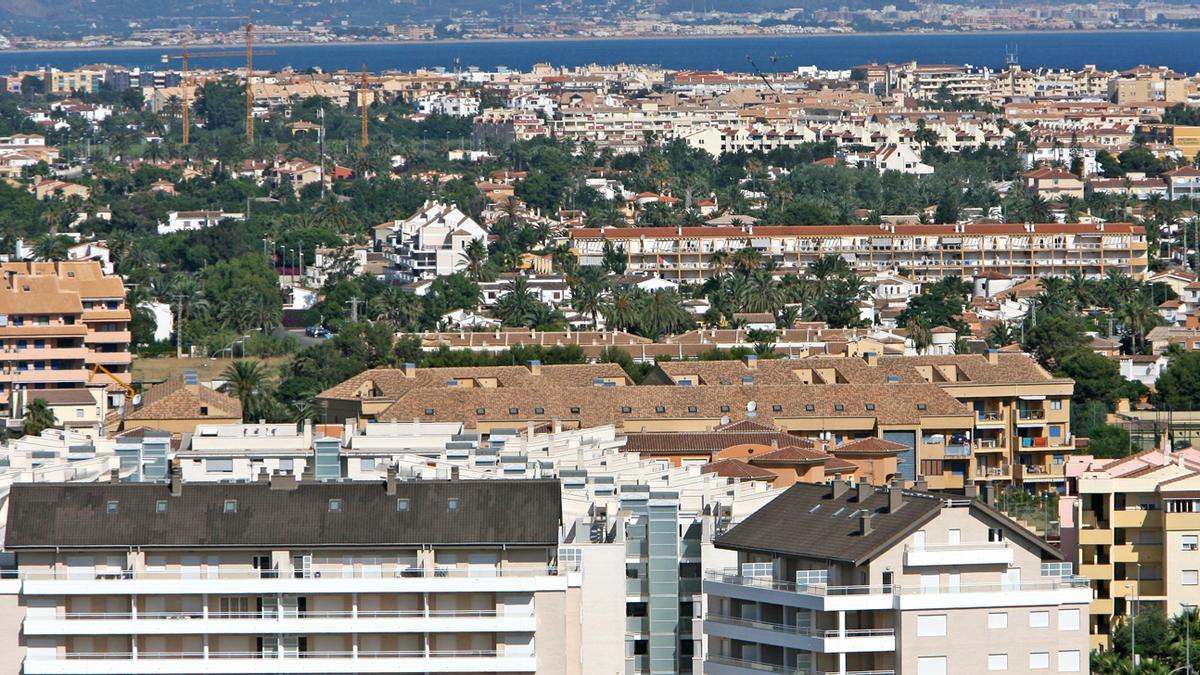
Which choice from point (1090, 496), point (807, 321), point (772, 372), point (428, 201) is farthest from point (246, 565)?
point (428, 201)

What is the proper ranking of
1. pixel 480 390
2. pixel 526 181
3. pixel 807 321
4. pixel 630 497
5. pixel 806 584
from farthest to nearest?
pixel 526 181, pixel 807 321, pixel 480 390, pixel 630 497, pixel 806 584

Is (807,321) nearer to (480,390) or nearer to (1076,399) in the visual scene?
(1076,399)

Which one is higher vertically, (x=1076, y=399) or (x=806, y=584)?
(x=806, y=584)

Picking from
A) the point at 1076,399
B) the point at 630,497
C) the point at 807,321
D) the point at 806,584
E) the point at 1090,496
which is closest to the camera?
the point at 806,584

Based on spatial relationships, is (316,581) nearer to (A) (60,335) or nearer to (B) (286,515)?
(B) (286,515)

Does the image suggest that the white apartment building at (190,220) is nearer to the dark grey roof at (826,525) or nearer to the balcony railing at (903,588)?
the dark grey roof at (826,525)

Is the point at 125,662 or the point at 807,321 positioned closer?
the point at 125,662

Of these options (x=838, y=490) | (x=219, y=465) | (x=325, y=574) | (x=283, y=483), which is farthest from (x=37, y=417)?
(x=838, y=490)
